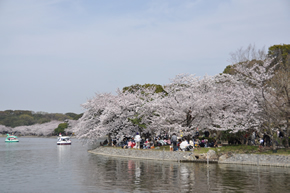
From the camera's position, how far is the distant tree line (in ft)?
552

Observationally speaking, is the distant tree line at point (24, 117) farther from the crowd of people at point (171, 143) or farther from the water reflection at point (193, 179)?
the water reflection at point (193, 179)

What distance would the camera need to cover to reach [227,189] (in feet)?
57.0

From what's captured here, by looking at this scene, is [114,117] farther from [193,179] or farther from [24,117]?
[24,117]

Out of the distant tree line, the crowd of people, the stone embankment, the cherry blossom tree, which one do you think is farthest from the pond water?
the distant tree line

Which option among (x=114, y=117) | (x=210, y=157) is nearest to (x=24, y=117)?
(x=114, y=117)

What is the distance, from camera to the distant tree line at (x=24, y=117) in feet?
552

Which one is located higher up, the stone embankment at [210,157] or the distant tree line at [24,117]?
the distant tree line at [24,117]

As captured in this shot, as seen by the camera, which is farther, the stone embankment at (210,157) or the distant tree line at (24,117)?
the distant tree line at (24,117)

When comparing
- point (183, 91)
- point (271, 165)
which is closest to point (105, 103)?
point (183, 91)

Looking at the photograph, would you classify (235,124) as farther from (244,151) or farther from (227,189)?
(227,189)

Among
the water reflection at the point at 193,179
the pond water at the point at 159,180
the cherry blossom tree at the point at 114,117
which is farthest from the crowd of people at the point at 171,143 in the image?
the pond water at the point at 159,180

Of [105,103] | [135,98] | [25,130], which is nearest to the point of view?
[135,98]

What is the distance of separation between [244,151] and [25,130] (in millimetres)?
141005

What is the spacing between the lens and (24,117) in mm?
175125
